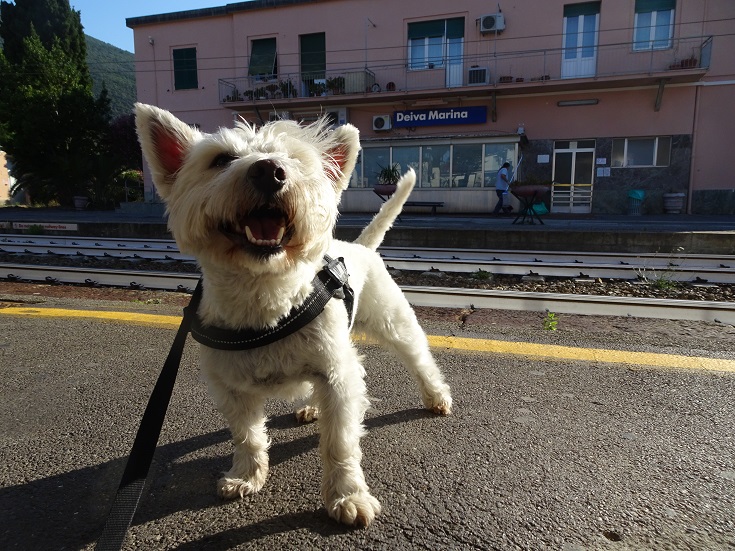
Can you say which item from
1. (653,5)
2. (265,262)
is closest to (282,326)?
(265,262)

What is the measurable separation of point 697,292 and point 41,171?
115 ft

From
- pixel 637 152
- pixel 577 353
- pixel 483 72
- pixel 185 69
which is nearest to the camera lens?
pixel 577 353

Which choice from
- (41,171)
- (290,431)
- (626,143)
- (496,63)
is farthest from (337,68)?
(290,431)

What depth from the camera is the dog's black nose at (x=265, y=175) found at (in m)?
1.83

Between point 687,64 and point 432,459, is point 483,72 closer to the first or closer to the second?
point 687,64

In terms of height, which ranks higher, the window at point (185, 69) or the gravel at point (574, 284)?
the window at point (185, 69)

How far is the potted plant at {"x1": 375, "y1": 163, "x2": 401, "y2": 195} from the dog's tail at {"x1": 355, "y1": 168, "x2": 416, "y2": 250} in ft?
50.8

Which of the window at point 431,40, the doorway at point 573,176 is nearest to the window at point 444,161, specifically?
the doorway at point 573,176

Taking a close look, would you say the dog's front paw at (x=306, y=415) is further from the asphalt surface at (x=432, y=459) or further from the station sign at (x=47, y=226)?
the station sign at (x=47, y=226)

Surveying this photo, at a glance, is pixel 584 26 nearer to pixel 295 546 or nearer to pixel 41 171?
pixel 295 546

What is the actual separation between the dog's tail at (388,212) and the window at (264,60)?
26.0 metres

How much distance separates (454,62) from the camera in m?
23.8

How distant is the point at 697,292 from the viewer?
6.14 metres

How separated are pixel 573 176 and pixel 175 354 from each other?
23.5 meters
